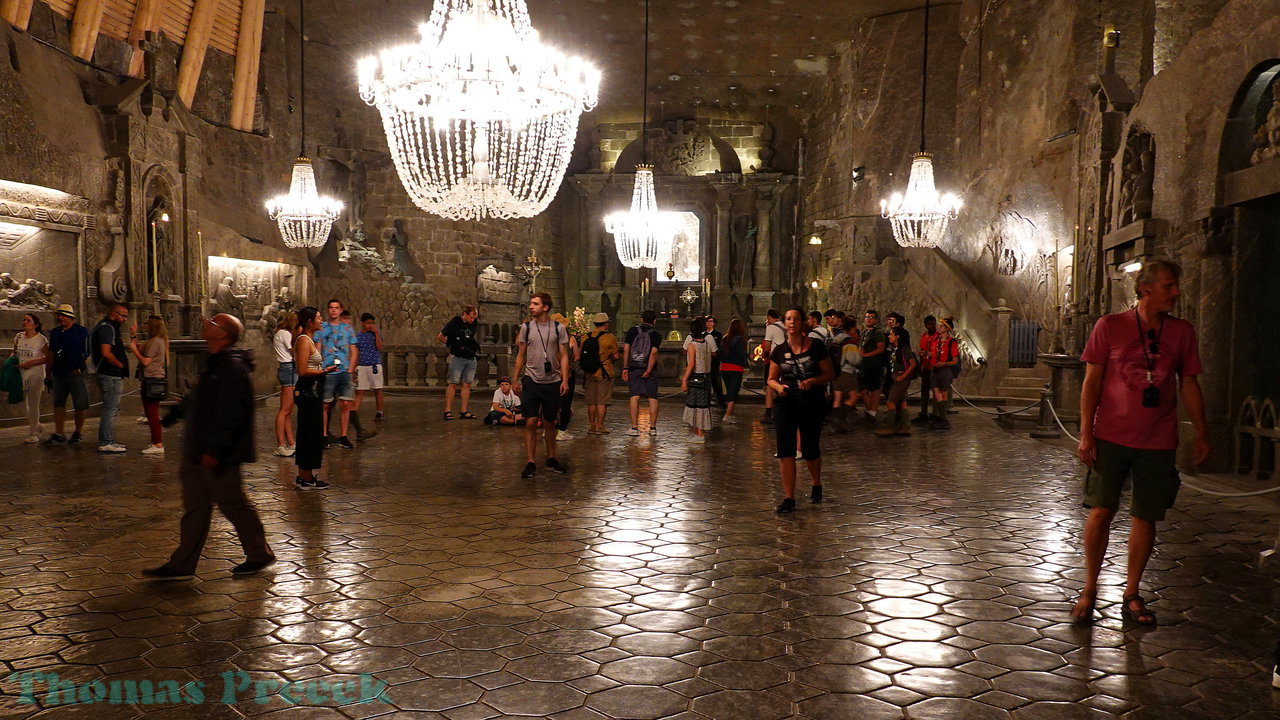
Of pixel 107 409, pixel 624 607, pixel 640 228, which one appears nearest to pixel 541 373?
pixel 624 607

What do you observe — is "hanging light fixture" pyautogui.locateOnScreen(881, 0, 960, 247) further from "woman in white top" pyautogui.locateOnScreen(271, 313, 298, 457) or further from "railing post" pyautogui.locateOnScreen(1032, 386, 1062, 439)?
"woman in white top" pyautogui.locateOnScreen(271, 313, 298, 457)

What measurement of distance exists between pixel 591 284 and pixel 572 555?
65.1ft

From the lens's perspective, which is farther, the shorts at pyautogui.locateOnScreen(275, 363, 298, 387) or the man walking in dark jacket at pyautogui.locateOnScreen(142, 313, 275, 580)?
the shorts at pyautogui.locateOnScreen(275, 363, 298, 387)

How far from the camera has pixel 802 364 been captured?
559cm

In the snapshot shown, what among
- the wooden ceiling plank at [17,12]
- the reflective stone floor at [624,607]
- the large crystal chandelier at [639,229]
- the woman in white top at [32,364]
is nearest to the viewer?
the reflective stone floor at [624,607]

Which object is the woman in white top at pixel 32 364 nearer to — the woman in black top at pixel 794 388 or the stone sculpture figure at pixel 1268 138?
the woman in black top at pixel 794 388

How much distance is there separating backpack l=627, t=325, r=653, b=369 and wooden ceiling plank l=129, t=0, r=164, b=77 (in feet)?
28.1

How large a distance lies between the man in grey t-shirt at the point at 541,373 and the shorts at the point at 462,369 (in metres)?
3.91

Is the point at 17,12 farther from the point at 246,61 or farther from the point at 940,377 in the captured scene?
the point at 940,377

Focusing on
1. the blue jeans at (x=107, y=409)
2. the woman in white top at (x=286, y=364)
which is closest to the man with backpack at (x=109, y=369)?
the blue jeans at (x=107, y=409)

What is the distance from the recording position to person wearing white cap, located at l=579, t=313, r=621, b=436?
937 centimetres

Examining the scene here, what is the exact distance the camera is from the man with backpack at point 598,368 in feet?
30.7

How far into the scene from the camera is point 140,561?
4340mm

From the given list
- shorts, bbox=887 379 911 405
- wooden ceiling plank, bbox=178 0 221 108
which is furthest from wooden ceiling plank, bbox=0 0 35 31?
shorts, bbox=887 379 911 405
